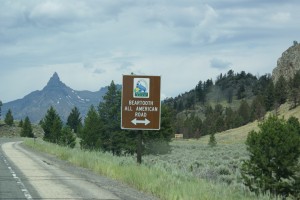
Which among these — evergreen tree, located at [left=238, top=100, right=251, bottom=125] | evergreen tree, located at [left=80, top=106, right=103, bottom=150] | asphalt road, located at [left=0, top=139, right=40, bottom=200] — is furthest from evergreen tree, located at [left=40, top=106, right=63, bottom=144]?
evergreen tree, located at [left=238, top=100, right=251, bottom=125]

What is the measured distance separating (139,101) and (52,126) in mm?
65546

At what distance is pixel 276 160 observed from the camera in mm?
15617

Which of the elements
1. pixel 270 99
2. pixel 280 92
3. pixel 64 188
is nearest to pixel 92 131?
pixel 64 188

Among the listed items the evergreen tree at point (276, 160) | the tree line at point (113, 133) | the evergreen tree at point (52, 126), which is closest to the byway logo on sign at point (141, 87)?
the evergreen tree at point (276, 160)

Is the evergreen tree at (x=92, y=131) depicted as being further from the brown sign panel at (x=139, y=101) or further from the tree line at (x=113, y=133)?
the brown sign panel at (x=139, y=101)

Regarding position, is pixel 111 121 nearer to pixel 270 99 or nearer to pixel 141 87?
pixel 141 87

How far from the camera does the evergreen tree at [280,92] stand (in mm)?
144500

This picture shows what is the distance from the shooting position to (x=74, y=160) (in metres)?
27.4

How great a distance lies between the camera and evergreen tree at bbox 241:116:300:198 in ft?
50.6

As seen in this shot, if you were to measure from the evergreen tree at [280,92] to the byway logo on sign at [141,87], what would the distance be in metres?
127

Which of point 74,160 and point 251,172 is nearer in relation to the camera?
point 251,172

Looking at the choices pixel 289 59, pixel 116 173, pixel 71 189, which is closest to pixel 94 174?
pixel 116 173

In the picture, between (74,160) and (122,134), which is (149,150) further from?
(74,160)

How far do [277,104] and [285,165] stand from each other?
411ft
